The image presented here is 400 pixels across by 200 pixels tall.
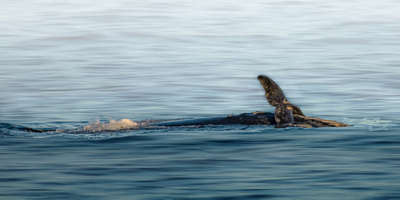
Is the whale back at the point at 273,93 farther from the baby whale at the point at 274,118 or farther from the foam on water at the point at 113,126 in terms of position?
the foam on water at the point at 113,126

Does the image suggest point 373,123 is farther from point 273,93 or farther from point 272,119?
point 273,93

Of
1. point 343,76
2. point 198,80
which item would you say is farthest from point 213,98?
point 343,76

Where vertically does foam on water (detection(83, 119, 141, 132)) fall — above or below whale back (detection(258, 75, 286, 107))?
below

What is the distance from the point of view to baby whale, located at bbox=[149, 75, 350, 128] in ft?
49.9

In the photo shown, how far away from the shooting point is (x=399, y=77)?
1048 inches

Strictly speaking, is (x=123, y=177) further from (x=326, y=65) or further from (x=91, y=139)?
(x=326, y=65)

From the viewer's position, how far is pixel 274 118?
→ 1582 centimetres

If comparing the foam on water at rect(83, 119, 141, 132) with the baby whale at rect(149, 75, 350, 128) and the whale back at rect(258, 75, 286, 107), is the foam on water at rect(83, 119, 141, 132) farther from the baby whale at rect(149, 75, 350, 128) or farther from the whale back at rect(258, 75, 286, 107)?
the whale back at rect(258, 75, 286, 107)

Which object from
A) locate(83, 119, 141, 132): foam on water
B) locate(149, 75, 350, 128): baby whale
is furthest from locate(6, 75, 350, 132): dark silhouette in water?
locate(83, 119, 141, 132): foam on water

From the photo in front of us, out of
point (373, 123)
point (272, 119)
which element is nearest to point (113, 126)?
point (272, 119)

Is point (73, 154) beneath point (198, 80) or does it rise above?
beneath

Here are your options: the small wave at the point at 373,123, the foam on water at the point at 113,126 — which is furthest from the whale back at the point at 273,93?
the foam on water at the point at 113,126

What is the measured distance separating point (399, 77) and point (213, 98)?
32.3 ft

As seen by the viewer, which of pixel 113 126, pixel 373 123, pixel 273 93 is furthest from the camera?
pixel 373 123
